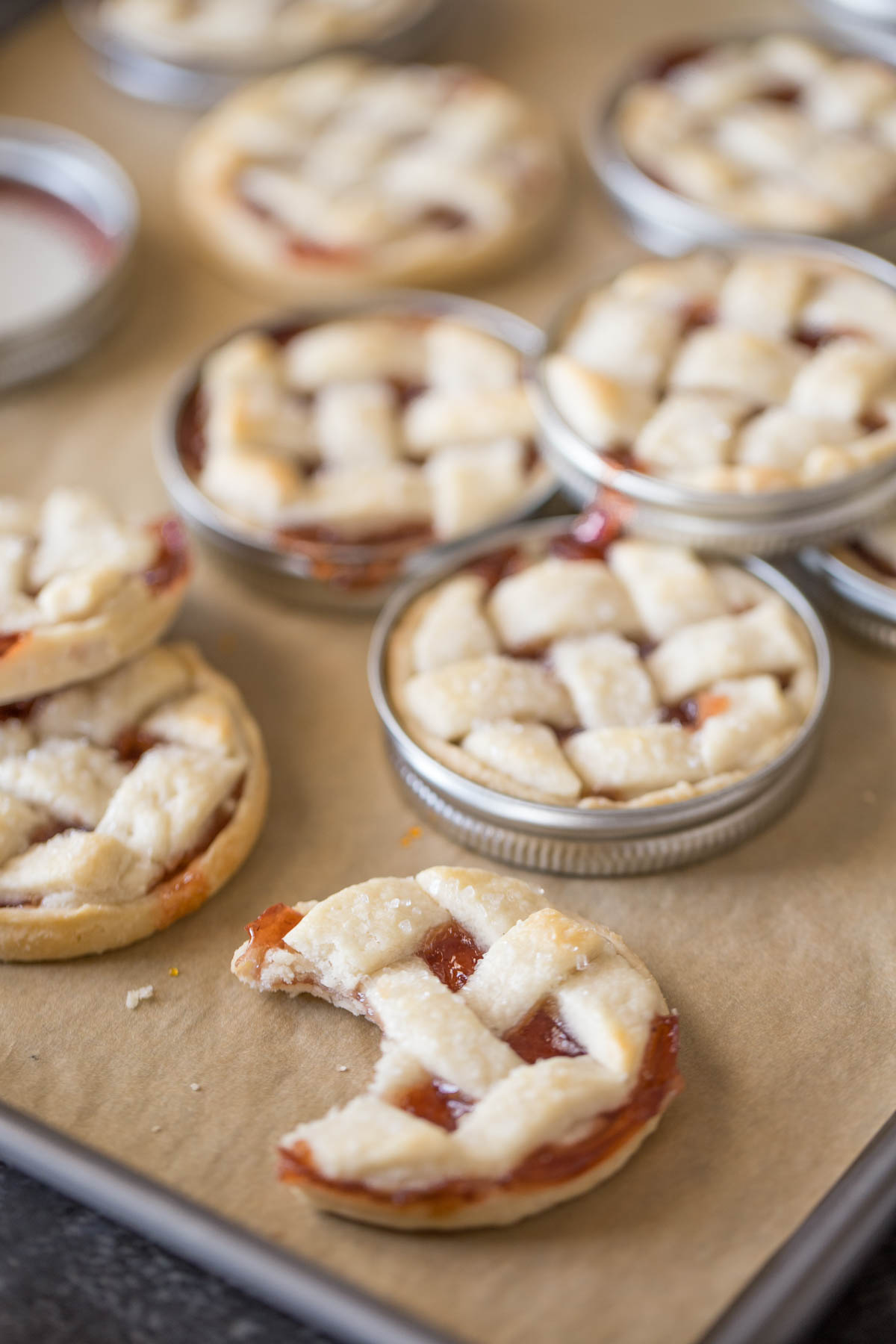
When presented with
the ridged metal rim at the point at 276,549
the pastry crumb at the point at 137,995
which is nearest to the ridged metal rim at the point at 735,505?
the ridged metal rim at the point at 276,549

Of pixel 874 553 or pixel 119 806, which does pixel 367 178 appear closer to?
pixel 874 553

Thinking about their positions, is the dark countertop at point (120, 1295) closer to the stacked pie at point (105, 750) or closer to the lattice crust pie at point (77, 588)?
the stacked pie at point (105, 750)

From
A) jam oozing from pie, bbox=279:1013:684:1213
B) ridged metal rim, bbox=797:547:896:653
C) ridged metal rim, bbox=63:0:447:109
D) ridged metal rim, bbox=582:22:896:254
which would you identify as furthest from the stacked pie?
ridged metal rim, bbox=63:0:447:109

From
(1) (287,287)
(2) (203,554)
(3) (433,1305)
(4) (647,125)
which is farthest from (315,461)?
(3) (433,1305)

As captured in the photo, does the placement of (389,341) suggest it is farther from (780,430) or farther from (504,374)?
(780,430)

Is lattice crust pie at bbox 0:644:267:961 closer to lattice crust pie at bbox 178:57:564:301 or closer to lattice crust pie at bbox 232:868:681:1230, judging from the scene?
lattice crust pie at bbox 232:868:681:1230

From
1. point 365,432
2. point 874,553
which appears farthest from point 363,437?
point 874,553
